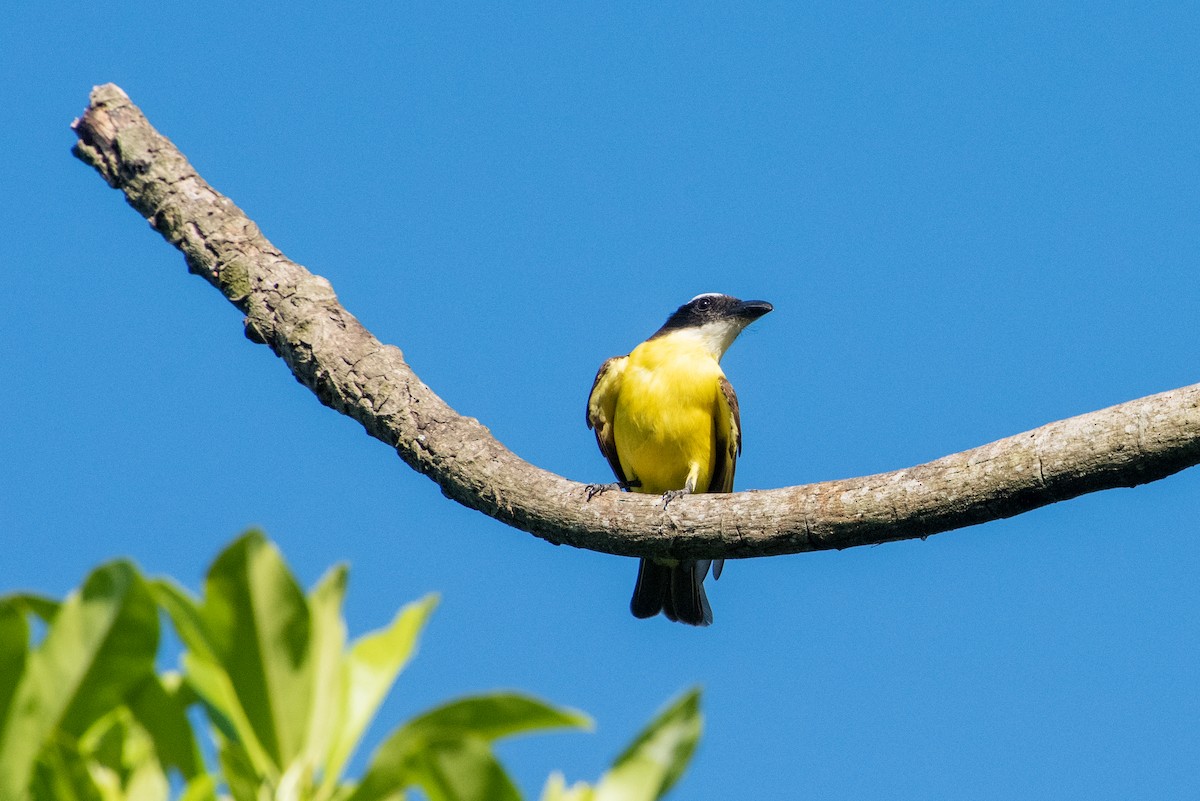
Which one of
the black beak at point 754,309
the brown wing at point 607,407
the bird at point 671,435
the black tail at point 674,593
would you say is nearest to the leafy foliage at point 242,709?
the bird at point 671,435

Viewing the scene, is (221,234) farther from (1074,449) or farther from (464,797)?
(464,797)

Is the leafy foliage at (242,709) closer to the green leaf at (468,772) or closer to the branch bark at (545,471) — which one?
the green leaf at (468,772)

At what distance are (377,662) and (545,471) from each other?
3020mm

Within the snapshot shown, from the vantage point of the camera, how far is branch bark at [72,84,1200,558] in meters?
3.81

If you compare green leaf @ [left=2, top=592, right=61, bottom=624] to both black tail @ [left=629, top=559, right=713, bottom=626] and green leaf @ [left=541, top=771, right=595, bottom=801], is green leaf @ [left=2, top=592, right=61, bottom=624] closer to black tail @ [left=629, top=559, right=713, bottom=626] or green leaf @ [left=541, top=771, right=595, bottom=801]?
green leaf @ [left=541, top=771, right=595, bottom=801]

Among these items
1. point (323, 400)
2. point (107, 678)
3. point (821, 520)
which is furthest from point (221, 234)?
point (107, 678)

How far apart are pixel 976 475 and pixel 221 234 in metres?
3.38

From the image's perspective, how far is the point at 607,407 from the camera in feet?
30.1

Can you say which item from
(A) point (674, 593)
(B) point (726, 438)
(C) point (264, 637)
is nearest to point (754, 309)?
(B) point (726, 438)

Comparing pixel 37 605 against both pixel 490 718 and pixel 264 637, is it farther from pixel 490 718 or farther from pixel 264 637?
pixel 490 718

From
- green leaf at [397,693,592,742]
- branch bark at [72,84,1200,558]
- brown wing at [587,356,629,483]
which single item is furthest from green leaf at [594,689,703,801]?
brown wing at [587,356,629,483]

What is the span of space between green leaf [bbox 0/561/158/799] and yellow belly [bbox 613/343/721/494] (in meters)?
6.82

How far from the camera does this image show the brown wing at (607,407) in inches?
359

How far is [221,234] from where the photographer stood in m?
5.47
